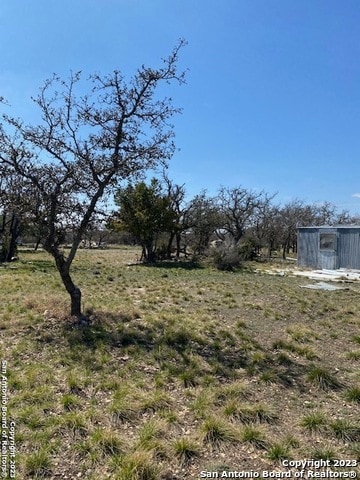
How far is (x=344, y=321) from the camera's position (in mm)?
7277

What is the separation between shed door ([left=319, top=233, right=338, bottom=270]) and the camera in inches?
689

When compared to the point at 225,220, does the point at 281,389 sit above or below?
below

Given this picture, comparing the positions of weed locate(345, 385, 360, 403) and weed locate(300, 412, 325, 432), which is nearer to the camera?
weed locate(300, 412, 325, 432)

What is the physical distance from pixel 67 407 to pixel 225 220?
78.1ft

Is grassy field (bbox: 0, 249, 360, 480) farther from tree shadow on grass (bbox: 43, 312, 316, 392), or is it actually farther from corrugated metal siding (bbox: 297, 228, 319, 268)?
corrugated metal siding (bbox: 297, 228, 319, 268)

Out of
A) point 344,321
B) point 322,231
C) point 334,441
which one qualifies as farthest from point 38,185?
point 322,231

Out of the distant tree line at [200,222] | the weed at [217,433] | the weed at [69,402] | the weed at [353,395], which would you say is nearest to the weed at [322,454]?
the weed at [217,433]

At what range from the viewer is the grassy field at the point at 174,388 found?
2.81 metres

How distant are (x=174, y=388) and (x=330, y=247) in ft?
51.8

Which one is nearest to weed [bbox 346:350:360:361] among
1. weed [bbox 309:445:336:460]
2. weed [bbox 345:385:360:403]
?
weed [bbox 345:385:360:403]

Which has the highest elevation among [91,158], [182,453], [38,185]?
[91,158]

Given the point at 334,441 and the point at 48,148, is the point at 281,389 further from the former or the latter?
the point at 48,148

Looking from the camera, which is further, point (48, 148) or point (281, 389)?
point (48, 148)

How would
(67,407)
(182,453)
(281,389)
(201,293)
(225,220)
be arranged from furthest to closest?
(225,220), (201,293), (281,389), (67,407), (182,453)
